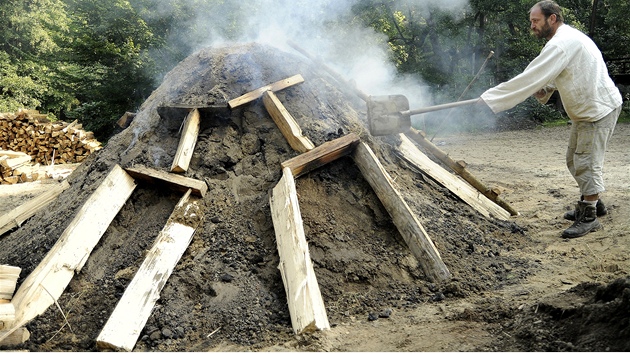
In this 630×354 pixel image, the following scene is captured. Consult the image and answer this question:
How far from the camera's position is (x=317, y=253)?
3.78m

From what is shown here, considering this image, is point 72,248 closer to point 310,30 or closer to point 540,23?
point 540,23

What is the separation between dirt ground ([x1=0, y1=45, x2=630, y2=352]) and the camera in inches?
114

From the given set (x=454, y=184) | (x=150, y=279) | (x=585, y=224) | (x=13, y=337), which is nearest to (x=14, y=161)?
(x=13, y=337)

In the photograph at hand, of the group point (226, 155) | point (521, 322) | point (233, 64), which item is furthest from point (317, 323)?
point (233, 64)

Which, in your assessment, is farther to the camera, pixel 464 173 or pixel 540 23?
pixel 464 173

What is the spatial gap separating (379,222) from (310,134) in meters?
1.09

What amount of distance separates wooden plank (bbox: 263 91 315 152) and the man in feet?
5.40

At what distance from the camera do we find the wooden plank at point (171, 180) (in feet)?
13.5

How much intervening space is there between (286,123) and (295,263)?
1561 mm

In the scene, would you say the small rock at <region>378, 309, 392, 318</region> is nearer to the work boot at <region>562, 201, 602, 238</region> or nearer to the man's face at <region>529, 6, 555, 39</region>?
the work boot at <region>562, 201, 602, 238</region>

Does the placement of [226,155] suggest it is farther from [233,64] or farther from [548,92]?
[548,92]

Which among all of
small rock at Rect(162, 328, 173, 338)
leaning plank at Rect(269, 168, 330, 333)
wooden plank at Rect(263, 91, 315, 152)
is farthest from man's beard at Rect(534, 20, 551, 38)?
small rock at Rect(162, 328, 173, 338)

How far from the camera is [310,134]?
4.64 metres

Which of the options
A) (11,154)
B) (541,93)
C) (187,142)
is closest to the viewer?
(187,142)
